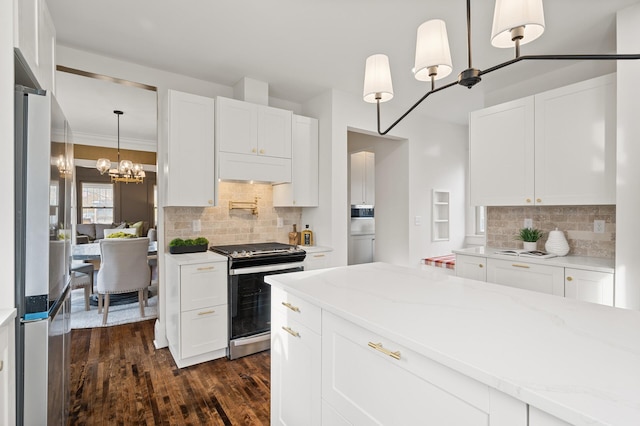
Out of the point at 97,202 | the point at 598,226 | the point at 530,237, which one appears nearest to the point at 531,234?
the point at 530,237

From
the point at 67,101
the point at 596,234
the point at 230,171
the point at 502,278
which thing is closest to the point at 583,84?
the point at 596,234

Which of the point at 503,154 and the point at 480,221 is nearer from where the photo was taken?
the point at 503,154

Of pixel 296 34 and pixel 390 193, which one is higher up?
pixel 296 34

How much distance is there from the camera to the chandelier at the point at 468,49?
1061 millimetres

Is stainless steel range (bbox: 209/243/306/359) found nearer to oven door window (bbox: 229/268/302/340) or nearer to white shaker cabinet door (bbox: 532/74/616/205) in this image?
oven door window (bbox: 229/268/302/340)

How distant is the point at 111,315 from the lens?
3.91 metres

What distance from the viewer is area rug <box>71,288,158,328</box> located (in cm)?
365

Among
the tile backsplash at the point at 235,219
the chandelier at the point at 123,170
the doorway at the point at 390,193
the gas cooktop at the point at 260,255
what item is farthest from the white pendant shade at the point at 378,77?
the chandelier at the point at 123,170

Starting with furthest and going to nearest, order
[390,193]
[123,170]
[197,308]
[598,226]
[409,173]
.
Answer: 1. [123,170]
2. [390,193]
3. [409,173]
4. [598,226]
5. [197,308]

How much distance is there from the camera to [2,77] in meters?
1.21

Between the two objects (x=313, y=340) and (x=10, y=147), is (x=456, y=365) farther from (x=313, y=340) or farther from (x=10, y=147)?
(x=10, y=147)

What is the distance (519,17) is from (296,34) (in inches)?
74.2

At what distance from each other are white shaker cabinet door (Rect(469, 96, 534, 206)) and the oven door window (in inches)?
88.0

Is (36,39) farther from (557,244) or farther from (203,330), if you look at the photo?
(557,244)
